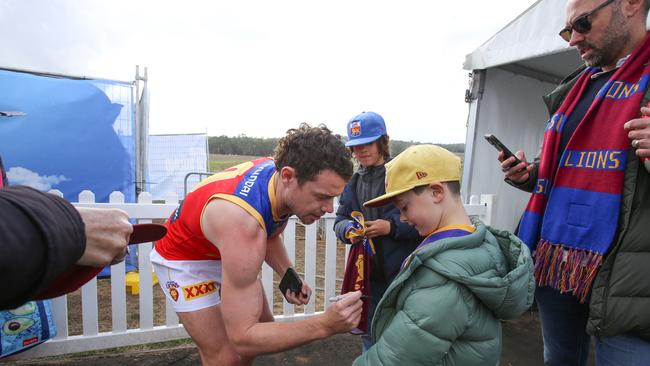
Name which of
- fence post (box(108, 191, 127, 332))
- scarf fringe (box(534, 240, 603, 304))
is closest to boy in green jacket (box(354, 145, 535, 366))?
scarf fringe (box(534, 240, 603, 304))

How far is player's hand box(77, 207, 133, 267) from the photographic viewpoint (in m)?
0.82

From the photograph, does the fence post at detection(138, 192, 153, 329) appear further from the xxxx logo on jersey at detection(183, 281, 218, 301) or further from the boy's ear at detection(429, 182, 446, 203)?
the boy's ear at detection(429, 182, 446, 203)

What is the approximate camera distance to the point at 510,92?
4336mm

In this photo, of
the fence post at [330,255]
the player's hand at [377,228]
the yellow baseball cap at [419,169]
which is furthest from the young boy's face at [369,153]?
the fence post at [330,255]

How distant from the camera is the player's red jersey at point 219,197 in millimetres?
1730

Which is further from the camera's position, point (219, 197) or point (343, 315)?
point (219, 197)

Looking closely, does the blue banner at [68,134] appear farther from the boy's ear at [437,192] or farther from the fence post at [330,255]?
the boy's ear at [437,192]

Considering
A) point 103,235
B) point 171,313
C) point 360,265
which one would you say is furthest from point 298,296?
point 171,313

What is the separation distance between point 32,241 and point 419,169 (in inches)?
49.4

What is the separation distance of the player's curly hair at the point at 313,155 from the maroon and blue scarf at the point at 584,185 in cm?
97

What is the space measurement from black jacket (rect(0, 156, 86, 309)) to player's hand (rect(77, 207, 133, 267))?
75 millimetres

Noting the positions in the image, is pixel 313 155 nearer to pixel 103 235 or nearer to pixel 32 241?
pixel 103 235

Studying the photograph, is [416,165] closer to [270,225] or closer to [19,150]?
[270,225]

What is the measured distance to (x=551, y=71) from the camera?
14.9 feet
